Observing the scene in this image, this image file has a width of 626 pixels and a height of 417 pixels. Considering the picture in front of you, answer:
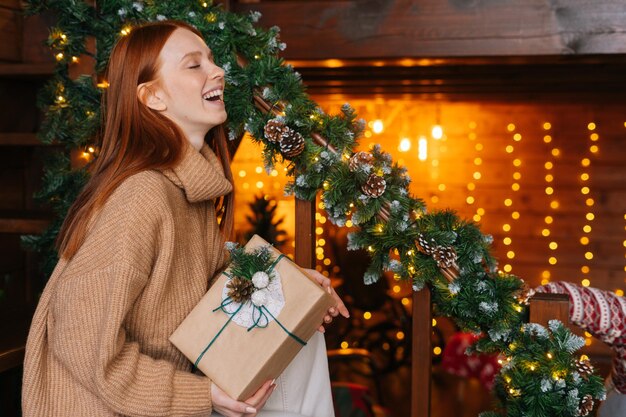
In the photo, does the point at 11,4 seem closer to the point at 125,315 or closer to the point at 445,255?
the point at 125,315

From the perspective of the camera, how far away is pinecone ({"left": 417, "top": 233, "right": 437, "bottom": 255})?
159 centimetres

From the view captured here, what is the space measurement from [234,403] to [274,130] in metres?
0.72

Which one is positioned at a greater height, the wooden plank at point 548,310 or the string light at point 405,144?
the string light at point 405,144

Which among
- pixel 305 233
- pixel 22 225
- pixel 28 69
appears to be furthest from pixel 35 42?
pixel 305 233

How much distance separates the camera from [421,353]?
1690 mm

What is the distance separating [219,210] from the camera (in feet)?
5.59

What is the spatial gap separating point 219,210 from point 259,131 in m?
0.24

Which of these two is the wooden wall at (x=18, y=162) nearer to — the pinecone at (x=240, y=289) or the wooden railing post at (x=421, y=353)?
the pinecone at (x=240, y=289)

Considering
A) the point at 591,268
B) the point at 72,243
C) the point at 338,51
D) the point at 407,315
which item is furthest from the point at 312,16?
the point at 591,268

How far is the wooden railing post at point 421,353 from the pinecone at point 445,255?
0.11 m

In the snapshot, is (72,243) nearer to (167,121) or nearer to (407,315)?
(167,121)

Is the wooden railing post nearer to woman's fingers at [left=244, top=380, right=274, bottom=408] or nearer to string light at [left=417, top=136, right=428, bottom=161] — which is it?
woman's fingers at [left=244, top=380, right=274, bottom=408]

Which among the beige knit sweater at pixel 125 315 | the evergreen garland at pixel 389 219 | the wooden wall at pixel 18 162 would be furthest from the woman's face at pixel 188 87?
the wooden wall at pixel 18 162

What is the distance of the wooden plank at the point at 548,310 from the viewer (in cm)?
156
